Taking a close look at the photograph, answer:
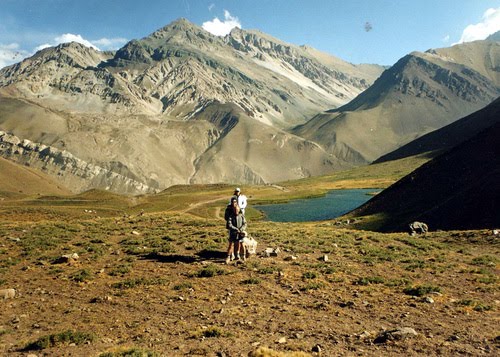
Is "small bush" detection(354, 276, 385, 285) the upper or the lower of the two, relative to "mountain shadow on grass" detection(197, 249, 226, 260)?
upper

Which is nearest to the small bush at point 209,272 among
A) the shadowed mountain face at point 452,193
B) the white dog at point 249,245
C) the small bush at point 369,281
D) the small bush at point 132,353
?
the white dog at point 249,245

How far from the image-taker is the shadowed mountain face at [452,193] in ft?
158

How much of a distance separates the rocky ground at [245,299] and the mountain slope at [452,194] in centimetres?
2091

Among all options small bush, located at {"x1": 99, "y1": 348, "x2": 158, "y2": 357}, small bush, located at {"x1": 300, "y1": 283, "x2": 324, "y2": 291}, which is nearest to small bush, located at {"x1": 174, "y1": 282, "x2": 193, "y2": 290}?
small bush, located at {"x1": 300, "y1": 283, "x2": 324, "y2": 291}

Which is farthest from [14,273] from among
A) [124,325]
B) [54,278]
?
[124,325]

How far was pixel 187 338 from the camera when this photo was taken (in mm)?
13383

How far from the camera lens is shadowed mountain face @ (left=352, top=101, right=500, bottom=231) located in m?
48.2

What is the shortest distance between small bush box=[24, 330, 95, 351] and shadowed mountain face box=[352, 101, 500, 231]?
4596 centimetres

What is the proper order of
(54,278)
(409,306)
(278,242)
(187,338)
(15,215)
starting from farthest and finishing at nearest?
(15,215), (278,242), (54,278), (409,306), (187,338)

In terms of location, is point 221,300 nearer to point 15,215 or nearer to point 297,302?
point 297,302

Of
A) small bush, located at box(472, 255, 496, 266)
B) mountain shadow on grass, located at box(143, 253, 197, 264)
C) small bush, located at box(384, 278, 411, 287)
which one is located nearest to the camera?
small bush, located at box(384, 278, 411, 287)

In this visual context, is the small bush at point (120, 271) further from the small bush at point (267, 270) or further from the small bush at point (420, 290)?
the small bush at point (420, 290)

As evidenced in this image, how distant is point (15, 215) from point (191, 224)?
64.7 metres

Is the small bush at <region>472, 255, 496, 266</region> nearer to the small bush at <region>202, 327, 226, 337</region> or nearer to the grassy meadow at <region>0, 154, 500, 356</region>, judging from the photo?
the grassy meadow at <region>0, 154, 500, 356</region>
